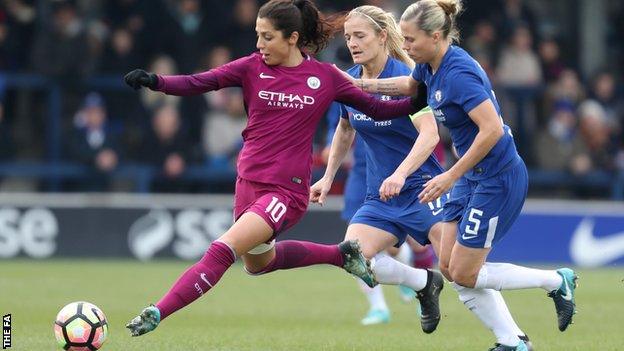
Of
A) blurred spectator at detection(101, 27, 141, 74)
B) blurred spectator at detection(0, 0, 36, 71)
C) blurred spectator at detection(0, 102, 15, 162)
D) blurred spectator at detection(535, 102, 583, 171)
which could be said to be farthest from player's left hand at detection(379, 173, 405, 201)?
blurred spectator at detection(535, 102, 583, 171)

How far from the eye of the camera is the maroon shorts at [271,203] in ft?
26.3

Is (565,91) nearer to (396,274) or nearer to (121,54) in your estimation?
(121,54)

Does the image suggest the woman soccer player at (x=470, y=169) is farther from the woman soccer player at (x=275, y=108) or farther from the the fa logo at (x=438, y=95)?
the woman soccer player at (x=275, y=108)

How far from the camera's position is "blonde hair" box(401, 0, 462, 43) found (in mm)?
8016

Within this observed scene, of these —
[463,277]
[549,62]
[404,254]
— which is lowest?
[404,254]

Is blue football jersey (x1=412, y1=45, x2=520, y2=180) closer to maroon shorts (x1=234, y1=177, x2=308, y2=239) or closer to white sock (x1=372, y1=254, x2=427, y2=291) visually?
maroon shorts (x1=234, y1=177, x2=308, y2=239)

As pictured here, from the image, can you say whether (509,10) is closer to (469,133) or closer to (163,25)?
(163,25)

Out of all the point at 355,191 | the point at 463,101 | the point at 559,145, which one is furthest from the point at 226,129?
the point at 463,101

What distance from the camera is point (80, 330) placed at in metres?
7.81

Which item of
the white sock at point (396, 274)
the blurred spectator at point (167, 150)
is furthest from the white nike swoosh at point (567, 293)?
the blurred spectator at point (167, 150)

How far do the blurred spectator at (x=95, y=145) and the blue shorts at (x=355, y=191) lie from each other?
6.81m

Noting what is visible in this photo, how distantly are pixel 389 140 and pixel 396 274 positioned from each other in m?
0.97

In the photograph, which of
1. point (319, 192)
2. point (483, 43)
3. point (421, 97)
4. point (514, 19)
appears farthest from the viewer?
point (514, 19)

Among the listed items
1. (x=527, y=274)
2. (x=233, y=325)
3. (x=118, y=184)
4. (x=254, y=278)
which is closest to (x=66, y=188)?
(x=118, y=184)
